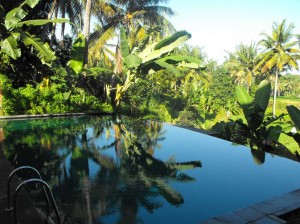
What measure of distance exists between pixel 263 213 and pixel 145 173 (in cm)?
271

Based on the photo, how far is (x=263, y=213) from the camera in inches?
157

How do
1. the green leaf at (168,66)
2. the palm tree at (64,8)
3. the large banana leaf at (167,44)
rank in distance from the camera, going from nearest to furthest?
the green leaf at (168,66), the large banana leaf at (167,44), the palm tree at (64,8)

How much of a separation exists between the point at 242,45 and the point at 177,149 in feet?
105

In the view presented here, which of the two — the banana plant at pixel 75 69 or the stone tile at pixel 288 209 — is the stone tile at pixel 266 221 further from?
the banana plant at pixel 75 69

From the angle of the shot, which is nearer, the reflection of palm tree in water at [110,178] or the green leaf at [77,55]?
the reflection of palm tree in water at [110,178]

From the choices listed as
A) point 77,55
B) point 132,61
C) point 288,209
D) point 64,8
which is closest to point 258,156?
point 288,209

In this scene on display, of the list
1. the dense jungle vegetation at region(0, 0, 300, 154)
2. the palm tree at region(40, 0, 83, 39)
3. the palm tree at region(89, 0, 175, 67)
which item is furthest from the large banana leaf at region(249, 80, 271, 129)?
the palm tree at region(40, 0, 83, 39)

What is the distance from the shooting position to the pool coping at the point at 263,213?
375 cm

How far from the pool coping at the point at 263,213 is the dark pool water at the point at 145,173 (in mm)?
422

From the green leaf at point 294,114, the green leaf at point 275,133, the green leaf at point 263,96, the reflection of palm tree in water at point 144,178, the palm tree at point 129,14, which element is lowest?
the reflection of palm tree in water at point 144,178

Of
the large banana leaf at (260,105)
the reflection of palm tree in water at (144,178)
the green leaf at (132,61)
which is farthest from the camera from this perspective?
the green leaf at (132,61)

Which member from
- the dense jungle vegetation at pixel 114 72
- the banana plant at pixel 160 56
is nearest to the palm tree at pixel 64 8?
the dense jungle vegetation at pixel 114 72

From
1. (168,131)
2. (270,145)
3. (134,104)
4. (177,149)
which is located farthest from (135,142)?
(134,104)

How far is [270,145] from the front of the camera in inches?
357
